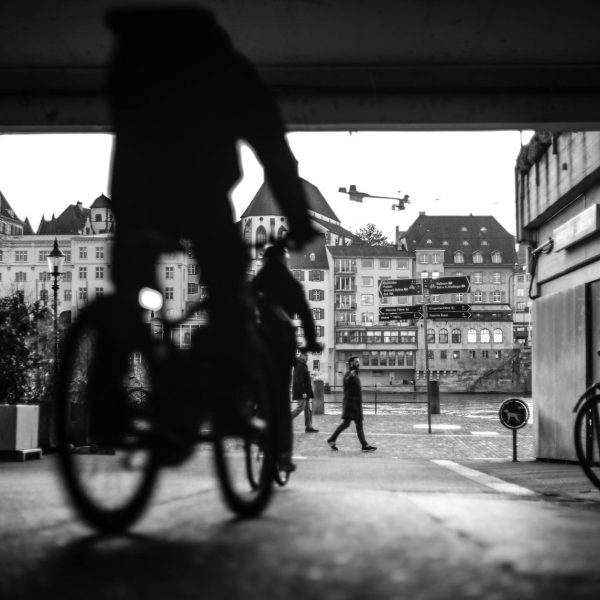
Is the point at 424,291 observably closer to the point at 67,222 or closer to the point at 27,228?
the point at 67,222

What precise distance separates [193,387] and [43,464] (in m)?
10.5

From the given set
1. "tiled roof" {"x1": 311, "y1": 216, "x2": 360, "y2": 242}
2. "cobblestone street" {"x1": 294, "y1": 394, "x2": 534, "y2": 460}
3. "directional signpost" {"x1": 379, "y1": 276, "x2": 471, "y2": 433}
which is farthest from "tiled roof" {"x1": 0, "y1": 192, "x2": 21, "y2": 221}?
"directional signpost" {"x1": 379, "y1": 276, "x2": 471, "y2": 433}

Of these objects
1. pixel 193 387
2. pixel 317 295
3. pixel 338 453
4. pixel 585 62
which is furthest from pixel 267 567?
pixel 317 295

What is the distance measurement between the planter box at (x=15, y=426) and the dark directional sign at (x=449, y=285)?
13271 mm

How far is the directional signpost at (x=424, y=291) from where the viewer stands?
25.3 metres

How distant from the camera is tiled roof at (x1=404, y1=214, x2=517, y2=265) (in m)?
152

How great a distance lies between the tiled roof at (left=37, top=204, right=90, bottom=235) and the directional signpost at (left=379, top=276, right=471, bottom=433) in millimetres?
123805

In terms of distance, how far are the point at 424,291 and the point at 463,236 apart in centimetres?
12964

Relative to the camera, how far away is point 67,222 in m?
150

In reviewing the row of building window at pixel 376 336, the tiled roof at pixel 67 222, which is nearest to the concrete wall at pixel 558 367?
the row of building window at pixel 376 336

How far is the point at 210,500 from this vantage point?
4836 mm

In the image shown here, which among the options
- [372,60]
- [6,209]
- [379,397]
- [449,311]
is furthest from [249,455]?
[6,209]

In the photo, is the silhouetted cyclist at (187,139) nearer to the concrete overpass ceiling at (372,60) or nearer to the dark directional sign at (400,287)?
the concrete overpass ceiling at (372,60)

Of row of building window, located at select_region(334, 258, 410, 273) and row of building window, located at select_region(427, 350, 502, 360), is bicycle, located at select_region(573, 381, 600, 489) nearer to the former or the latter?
row of building window, located at select_region(427, 350, 502, 360)
